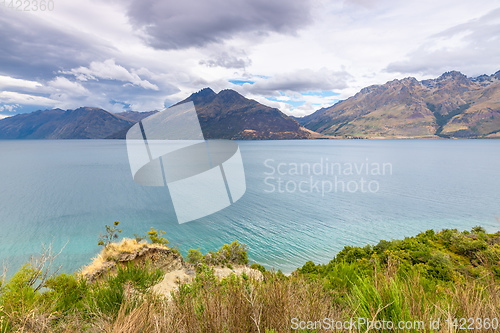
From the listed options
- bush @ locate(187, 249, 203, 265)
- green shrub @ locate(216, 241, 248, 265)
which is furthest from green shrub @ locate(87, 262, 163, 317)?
green shrub @ locate(216, 241, 248, 265)

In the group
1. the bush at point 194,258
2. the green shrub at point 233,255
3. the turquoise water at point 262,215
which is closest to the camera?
the bush at point 194,258

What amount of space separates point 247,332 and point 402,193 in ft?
156

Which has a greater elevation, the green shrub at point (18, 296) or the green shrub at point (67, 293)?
the green shrub at point (18, 296)

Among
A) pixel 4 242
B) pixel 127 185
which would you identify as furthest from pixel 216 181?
pixel 4 242

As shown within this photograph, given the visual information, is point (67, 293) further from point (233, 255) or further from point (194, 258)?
point (233, 255)

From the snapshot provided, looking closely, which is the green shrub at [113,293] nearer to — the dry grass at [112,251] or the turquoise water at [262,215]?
the dry grass at [112,251]

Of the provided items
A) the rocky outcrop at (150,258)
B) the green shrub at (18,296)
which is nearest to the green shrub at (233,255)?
the rocky outcrop at (150,258)

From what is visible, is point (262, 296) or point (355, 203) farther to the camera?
point (355, 203)

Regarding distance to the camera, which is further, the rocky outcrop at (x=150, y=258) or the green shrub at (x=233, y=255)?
the green shrub at (x=233, y=255)

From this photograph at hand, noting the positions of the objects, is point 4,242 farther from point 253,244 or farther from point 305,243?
point 305,243

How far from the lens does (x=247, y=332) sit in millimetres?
2350

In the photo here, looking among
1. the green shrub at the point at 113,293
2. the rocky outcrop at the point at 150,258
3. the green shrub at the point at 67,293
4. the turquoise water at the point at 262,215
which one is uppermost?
the green shrub at the point at 113,293

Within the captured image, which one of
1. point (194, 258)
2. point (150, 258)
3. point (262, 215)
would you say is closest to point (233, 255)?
point (194, 258)

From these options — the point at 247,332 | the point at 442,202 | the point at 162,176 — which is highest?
the point at 247,332
